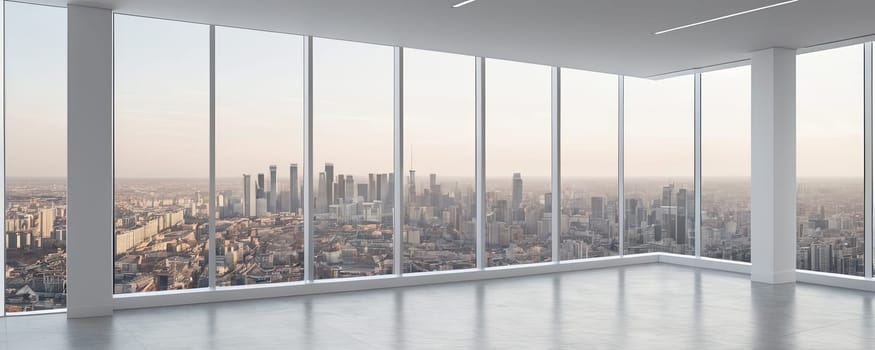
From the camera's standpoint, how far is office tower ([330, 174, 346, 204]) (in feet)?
36.0

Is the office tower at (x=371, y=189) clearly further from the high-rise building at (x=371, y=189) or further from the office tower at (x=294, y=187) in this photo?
the office tower at (x=294, y=187)

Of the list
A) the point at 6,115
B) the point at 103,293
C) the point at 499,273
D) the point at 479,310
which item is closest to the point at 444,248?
the point at 499,273

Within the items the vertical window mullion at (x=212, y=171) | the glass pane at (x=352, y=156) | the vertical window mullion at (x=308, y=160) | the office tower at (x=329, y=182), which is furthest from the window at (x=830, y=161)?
→ the vertical window mullion at (x=212, y=171)

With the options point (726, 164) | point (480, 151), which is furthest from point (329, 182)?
point (726, 164)

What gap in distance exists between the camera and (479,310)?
9.30m

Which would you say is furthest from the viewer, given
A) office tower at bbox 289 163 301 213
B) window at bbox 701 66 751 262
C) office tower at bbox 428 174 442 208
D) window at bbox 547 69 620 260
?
→ window at bbox 547 69 620 260

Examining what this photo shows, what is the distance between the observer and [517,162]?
1282 centimetres

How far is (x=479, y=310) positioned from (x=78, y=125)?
5103mm

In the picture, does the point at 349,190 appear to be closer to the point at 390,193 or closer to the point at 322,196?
the point at 322,196

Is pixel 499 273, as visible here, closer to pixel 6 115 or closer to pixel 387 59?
pixel 387 59

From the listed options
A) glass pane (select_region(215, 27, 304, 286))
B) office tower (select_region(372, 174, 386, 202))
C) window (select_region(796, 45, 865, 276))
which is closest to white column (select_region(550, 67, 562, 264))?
office tower (select_region(372, 174, 386, 202))

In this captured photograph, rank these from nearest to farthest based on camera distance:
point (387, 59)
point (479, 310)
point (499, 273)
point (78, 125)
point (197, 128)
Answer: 1. point (78, 125)
2. point (479, 310)
3. point (197, 128)
4. point (387, 59)
5. point (499, 273)

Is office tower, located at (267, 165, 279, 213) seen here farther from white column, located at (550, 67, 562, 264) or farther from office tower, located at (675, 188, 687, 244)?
office tower, located at (675, 188, 687, 244)

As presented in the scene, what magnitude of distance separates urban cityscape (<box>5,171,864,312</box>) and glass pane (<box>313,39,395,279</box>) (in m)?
0.03
